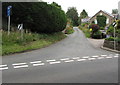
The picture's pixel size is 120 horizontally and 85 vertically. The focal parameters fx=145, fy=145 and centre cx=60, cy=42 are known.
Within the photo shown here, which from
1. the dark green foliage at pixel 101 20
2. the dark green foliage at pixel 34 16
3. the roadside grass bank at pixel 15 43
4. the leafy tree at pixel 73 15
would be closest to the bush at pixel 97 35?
the dark green foliage at pixel 34 16

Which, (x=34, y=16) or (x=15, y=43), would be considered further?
(x=34, y=16)

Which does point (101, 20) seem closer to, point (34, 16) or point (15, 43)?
point (34, 16)

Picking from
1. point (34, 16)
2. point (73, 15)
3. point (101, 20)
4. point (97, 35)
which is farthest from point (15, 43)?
point (73, 15)

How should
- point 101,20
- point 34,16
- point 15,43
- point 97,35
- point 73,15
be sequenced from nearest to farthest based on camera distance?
point 15,43 → point 34,16 → point 97,35 → point 101,20 → point 73,15

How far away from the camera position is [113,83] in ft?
17.7

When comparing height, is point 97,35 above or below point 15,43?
above

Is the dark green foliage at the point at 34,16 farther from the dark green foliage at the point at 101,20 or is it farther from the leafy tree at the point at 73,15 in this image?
the leafy tree at the point at 73,15

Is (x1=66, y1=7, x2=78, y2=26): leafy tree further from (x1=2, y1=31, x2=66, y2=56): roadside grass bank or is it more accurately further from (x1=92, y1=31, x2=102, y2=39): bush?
(x1=2, y1=31, x2=66, y2=56): roadside grass bank

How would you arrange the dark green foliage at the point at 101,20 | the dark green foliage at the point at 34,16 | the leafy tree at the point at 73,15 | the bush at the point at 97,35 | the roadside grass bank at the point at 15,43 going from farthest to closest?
the leafy tree at the point at 73,15 → the dark green foliage at the point at 101,20 → the bush at the point at 97,35 → the dark green foliage at the point at 34,16 → the roadside grass bank at the point at 15,43

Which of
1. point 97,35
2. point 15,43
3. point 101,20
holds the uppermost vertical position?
point 101,20

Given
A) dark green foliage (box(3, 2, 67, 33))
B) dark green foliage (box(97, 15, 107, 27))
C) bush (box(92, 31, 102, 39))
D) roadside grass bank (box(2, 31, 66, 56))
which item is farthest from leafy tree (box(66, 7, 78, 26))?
roadside grass bank (box(2, 31, 66, 56))

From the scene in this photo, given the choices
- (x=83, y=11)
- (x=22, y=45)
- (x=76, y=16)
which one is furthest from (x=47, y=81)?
(x=83, y=11)

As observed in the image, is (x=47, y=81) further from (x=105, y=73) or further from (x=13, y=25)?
(x=13, y=25)

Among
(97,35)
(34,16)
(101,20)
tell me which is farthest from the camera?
(101,20)
